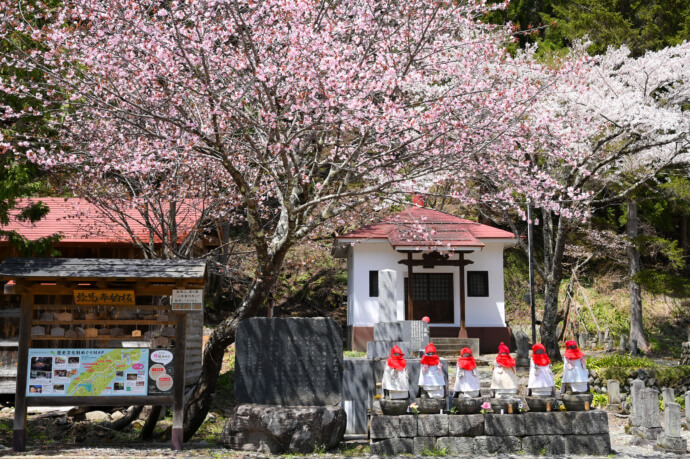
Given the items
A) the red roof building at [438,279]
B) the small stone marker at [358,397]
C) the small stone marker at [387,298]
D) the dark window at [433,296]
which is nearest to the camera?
the small stone marker at [358,397]

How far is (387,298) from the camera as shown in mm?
15133

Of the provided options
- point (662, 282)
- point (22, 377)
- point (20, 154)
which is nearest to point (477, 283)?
point (662, 282)

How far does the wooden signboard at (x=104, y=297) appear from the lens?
891 cm

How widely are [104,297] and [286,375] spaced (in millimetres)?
2974

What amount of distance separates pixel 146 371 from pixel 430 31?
7.19 m

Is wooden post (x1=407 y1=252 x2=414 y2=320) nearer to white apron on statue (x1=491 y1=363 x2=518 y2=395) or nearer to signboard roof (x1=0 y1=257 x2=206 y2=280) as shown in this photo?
white apron on statue (x1=491 y1=363 x2=518 y2=395)

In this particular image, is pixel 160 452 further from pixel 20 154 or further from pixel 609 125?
pixel 609 125

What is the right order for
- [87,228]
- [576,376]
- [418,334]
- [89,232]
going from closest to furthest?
[576,376] < [418,334] < [89,232] < [87,228]

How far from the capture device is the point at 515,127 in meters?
10.5

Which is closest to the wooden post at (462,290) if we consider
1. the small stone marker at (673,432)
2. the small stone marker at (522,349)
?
the small stone marker at (522,349)

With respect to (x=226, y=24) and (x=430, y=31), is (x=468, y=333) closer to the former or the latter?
(x=430, y=31)

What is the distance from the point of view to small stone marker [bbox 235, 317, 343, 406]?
9203 millimetres

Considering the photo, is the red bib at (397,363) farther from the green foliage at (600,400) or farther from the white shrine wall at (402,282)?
the white shrine wall at (402,282)

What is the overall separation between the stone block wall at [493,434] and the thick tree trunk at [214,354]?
8.70 feet
